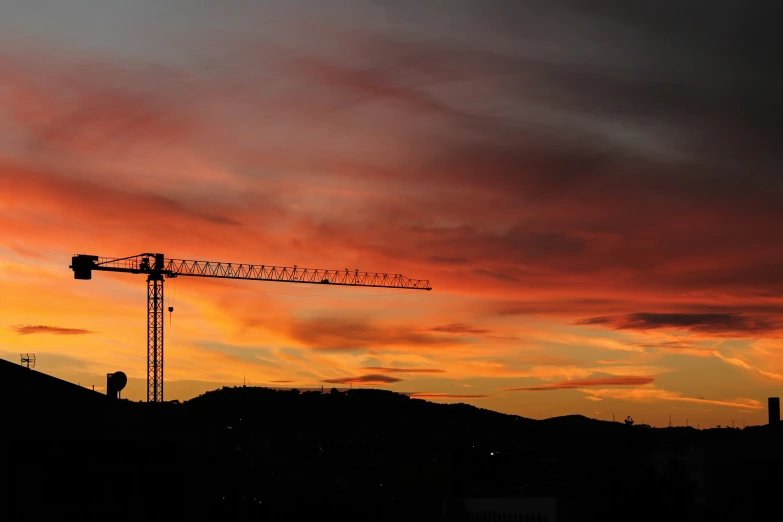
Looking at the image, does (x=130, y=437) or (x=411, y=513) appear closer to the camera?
(x=130, y=437)

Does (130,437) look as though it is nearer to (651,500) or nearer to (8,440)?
(8,440)

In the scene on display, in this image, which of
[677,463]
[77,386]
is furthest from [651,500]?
[77,386]

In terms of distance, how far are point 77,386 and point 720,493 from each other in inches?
1245

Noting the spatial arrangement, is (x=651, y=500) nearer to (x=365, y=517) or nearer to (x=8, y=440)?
(x=8, y=440)

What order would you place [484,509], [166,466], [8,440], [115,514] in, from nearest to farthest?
1. [8,440]
2. [115,514]
3. [166,466]
4. [484,509]

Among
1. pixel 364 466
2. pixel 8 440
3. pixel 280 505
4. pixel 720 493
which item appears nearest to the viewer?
pixel 8 440

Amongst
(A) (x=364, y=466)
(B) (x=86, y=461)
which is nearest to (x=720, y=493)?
(B) (x=86, y=461)

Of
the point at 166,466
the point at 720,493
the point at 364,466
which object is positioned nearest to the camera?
the point at 166,466

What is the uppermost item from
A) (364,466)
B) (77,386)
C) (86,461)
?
(77,386)

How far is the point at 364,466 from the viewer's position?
197375mm

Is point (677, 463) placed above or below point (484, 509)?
above

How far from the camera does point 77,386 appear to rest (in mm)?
41469

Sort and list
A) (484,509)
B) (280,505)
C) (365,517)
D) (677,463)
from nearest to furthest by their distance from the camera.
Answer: (677,463) < (484,509) < (280,505) < (365,517)

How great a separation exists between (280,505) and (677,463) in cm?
5016
